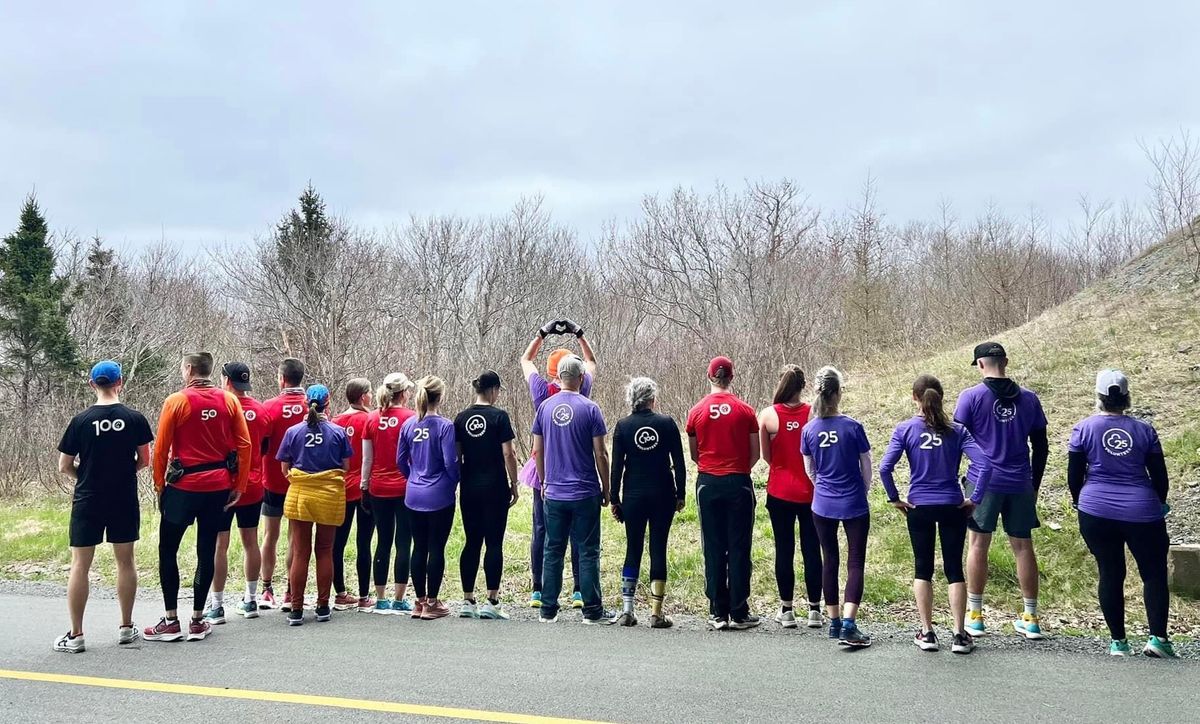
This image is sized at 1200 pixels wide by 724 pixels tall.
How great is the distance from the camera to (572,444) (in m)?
7.24

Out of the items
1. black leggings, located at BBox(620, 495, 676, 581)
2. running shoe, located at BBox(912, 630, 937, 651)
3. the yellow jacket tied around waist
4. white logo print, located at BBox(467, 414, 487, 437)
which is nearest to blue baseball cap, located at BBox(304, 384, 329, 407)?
the yellow jacket tied around waist

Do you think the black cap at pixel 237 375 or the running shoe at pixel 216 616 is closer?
the running shoe at pixel 216 616

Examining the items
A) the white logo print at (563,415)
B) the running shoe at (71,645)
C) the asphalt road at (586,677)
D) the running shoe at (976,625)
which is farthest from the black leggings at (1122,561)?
the running shoe at (71,645)

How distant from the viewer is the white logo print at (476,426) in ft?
24.2

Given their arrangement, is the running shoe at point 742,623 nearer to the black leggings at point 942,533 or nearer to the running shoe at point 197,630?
the black leggings at point 942,533

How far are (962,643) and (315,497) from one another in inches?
204

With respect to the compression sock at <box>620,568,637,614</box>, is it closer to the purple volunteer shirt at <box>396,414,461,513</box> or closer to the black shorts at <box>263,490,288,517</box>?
the purple volunteer shirt at <box>396,414,461,513</box>

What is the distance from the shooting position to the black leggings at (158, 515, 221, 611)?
6621 mm

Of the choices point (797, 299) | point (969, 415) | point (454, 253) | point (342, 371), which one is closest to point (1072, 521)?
point (969, 415)

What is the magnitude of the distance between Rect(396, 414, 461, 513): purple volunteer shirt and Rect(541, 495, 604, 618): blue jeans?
2.92 feet

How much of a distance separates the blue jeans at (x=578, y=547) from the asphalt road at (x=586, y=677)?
0.35 m

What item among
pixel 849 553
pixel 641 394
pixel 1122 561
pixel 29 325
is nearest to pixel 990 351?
pixel 1122 561

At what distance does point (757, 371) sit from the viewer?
24625mm

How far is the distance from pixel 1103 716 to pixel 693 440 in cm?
345
